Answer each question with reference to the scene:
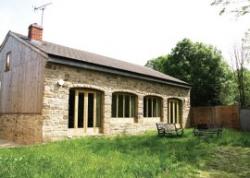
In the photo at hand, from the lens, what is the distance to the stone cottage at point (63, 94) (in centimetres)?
1137

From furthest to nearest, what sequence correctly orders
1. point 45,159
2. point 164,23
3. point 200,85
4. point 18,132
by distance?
1. point 200,85
2. point 164,23
3. point 18,132
4. point 45,159

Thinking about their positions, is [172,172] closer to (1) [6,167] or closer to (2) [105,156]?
(2) [105,156]

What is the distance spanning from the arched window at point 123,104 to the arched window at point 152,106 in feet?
4.06

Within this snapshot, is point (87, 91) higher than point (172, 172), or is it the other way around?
point (87, 91)

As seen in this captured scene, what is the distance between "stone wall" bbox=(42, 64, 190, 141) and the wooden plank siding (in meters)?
0.49

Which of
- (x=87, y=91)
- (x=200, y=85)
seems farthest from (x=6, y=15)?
(x=200, y=85)

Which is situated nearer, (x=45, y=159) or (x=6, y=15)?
(x=45, y=159)

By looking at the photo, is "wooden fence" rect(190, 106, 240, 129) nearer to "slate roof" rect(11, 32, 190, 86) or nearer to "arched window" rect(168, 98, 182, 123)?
"arched window" rect(168, 98, 182, 123)

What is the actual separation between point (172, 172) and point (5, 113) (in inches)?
469

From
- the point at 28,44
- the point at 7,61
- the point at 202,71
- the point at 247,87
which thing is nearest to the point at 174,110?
the point at 202,71

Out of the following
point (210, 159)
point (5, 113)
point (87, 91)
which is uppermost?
point (87, 91)

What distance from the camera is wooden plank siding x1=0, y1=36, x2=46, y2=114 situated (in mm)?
11741

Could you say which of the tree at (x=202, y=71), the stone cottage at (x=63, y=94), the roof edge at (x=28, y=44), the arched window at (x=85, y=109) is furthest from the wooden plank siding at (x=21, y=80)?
the tree at (x=202, y=71)

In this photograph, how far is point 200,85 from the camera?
26094 mm
